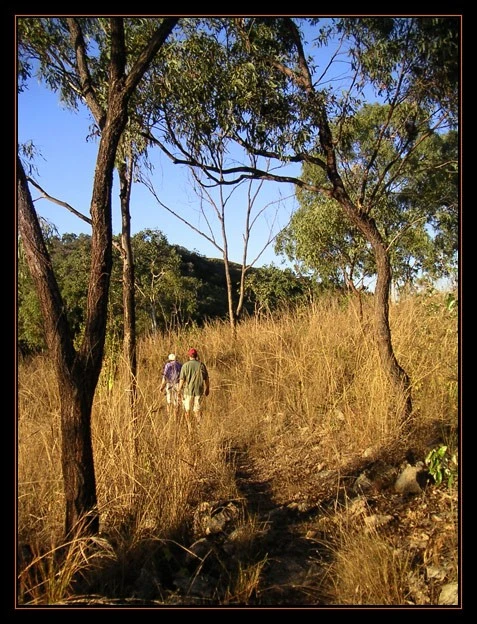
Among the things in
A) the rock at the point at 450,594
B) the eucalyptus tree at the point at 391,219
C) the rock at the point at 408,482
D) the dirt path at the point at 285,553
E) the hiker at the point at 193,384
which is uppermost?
the eucalyptus tree at the point at 391,219

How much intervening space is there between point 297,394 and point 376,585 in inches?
170

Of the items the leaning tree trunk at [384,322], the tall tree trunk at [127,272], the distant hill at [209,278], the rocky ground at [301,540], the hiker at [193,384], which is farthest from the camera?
the distant hill at [209,278]

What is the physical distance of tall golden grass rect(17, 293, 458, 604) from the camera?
3.82 meters

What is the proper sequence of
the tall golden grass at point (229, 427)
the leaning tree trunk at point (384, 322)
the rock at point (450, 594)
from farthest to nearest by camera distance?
1. the leaning tree trunk at point (384, 322)
2. the tall golden grass at point (229, 427)
3. the rock at point (450, 594)

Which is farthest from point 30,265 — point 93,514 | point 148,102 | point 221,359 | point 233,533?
point 221,359

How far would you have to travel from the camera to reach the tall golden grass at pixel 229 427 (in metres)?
3.82

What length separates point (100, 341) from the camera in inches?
142

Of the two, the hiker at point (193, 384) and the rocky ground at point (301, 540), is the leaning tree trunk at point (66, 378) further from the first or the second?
the hiker at point (193, 384)

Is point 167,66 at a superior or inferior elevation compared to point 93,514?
superior

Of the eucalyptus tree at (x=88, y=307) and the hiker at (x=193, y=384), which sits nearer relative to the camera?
the eucalyptus tree at (x=88, y=307)

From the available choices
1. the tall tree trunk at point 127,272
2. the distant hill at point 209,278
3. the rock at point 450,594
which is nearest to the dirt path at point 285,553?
the rock at point 450,594

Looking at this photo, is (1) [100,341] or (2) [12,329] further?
(1) [100,341]

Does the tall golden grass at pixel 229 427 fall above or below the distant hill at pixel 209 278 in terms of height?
below

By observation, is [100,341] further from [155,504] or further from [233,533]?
[233,533]
